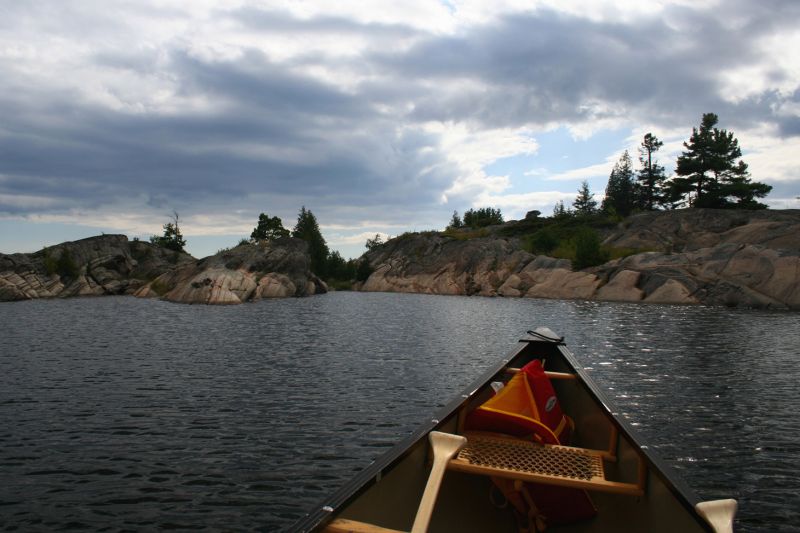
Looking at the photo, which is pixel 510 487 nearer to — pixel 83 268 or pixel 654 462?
pixel 654 462

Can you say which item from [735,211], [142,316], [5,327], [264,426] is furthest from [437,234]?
[264,426]

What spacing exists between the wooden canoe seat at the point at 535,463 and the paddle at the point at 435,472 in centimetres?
21

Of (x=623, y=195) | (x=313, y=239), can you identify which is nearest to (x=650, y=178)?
(x=623, y=195)

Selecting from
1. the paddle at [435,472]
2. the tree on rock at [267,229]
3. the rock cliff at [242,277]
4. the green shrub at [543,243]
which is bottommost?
the paddle at [435,472]

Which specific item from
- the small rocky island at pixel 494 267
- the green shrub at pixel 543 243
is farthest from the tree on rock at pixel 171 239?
the green shrub at pixel 543 243

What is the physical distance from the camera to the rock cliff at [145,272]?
6400 cm

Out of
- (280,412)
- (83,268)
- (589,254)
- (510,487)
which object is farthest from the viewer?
(83,268)

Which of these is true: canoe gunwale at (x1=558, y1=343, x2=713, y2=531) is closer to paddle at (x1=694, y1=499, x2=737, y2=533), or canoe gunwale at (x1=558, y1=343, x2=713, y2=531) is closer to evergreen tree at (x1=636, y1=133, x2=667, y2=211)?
paddle at (x1=694, y1=499, x2=737, y2=533)

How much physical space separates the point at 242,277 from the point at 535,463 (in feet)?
201

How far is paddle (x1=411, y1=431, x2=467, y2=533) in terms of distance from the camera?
399 centimetres

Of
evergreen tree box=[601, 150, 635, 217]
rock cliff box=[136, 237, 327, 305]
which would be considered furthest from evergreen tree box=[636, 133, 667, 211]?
rock cliff box=[136, 237, 327, 305]

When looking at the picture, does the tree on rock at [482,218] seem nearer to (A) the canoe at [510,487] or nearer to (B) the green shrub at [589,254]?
(B) the green shrub at [589,254]

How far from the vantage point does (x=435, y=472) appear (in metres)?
4.88

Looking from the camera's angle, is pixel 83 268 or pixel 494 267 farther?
pixel 494 267
